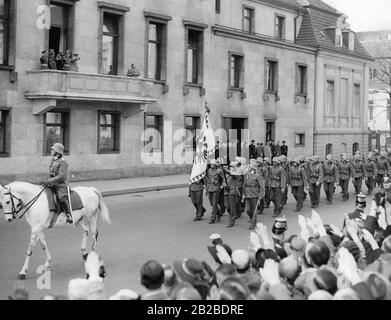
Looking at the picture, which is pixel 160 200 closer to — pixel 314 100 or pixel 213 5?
pixel 213 5

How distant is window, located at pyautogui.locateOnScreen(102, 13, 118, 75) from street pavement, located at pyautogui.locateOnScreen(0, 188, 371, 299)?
8090mm

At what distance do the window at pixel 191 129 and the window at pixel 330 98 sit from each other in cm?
1344

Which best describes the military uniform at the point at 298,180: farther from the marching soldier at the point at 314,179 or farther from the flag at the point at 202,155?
the flag at the point at 202,155

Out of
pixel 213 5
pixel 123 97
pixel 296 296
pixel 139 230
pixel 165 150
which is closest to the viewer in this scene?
pixel 296 296

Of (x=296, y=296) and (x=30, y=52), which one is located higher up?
(x=30, y=52)

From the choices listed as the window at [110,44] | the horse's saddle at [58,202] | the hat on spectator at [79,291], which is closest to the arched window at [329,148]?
the window at [110,44]

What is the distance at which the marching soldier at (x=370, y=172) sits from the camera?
22.3 m

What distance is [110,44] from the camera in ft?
85.5

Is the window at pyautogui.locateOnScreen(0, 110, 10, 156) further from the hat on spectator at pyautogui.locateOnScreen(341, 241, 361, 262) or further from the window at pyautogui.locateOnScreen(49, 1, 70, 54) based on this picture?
the hat on spectator at pyautogui.locateOnScreen(341, 241, 361, 262)

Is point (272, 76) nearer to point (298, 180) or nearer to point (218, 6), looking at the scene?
point (218, 6)

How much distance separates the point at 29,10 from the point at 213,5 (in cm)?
1142

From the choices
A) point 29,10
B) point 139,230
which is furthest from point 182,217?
point 29,10

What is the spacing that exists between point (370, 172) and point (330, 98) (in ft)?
62.8
